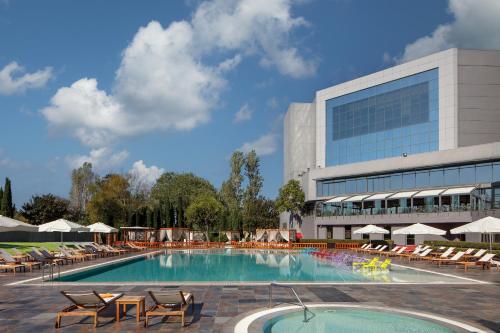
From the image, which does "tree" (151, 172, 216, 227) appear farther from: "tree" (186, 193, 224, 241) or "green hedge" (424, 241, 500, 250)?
"green hedge" (424, 241, 500, 250)

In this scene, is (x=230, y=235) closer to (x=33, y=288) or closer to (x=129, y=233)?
(x=129, y=233)

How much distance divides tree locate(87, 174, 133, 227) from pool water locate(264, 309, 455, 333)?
4424 cm

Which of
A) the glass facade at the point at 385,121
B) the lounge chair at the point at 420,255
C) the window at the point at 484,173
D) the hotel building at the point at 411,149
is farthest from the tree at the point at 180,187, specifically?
the lounge chair at the point at 420,255

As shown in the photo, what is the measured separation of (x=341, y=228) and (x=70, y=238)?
28.1 meters

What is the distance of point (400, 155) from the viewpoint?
156 feet

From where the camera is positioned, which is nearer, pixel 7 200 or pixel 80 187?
pixel 7 200

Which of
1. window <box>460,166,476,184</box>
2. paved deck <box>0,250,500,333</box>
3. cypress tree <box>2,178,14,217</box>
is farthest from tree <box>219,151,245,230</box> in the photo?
paved deck <box>0,250,500,333</box>

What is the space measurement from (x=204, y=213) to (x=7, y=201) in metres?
20.3

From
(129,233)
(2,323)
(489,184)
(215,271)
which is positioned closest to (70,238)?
(129,233)

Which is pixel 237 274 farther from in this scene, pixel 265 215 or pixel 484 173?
pixel 265 215

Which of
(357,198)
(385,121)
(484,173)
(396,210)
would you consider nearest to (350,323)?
(484,173)

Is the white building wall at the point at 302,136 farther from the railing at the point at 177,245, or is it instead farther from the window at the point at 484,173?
the window at the point at 484,173

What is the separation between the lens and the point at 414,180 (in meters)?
43.1

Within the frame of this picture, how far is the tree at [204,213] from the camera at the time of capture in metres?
53.4
